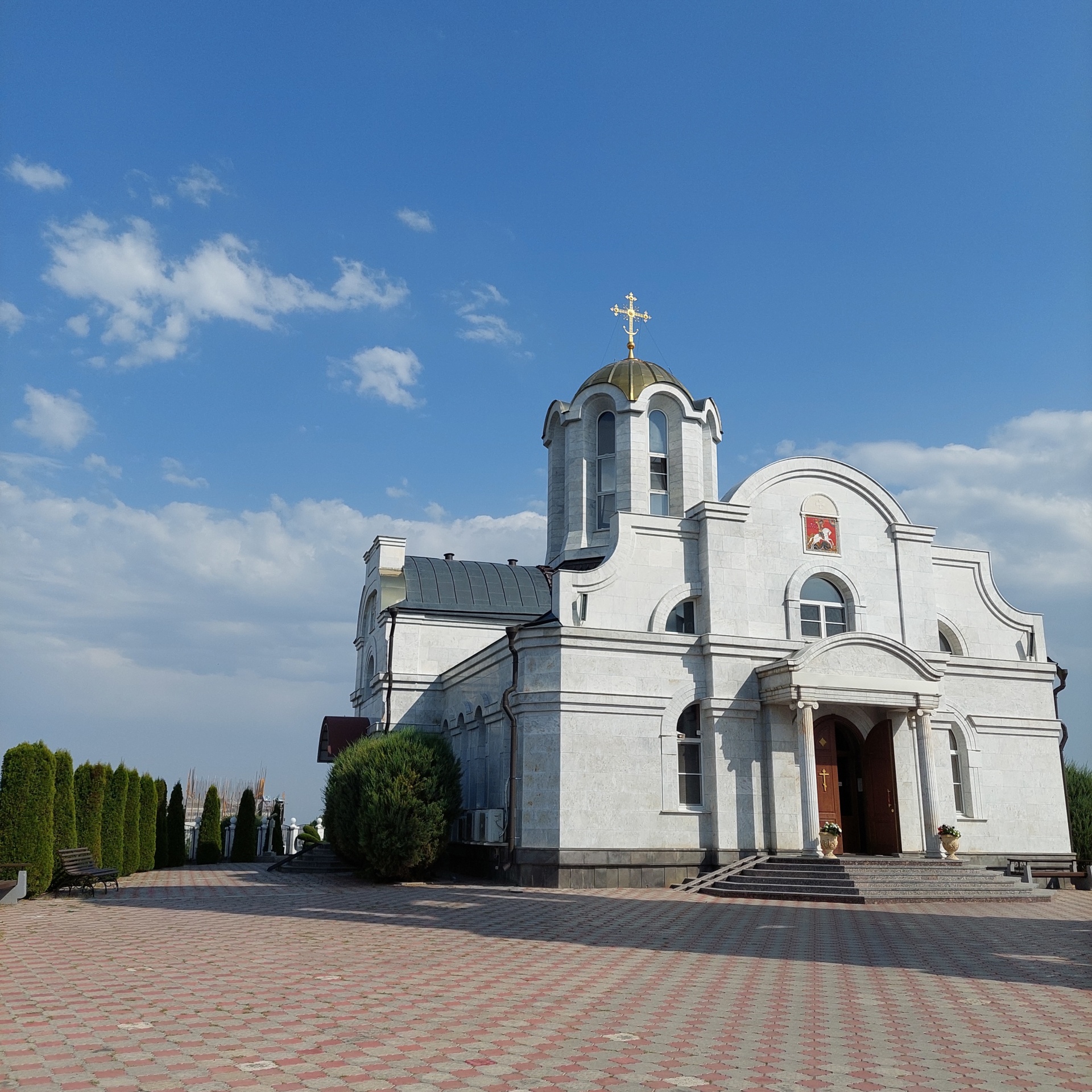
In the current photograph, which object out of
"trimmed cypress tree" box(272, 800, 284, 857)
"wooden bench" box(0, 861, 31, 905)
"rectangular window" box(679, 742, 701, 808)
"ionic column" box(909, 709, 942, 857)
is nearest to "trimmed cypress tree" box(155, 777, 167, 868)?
"trimmed cypress tree" box(272, 800, 284, 857)

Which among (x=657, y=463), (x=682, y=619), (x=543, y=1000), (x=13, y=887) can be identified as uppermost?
(x=657, y=463)

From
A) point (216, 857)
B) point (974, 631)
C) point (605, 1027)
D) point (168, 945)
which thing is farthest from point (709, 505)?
point (216, 857)

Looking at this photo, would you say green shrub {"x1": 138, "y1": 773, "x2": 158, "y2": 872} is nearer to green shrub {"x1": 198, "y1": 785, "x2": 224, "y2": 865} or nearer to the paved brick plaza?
green shrub {"x1": 198, "y1": 785, "x2": 224, "y2": 865}

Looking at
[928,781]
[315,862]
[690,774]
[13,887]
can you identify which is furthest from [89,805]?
[928,781]

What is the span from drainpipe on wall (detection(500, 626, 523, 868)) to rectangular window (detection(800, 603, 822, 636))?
258 inches

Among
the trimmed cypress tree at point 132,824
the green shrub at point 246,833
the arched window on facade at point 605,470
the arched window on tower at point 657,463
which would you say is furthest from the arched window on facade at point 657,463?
the green shrub at point 246,833

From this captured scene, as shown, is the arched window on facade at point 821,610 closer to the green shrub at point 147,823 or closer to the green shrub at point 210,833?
the green shrub at point 147,823

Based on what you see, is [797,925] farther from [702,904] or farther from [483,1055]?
[483,1055]

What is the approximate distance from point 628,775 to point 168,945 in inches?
429

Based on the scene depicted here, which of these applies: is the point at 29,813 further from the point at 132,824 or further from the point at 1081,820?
the point at 1081,820

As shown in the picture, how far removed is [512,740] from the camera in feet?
71.7

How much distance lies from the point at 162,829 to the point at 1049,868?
935 inches

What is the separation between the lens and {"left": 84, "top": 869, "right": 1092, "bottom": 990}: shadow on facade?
37.5 ft

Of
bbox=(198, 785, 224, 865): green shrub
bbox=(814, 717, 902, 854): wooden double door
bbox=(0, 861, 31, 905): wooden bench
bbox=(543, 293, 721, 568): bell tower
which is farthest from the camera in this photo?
bbox=(198, 785, 224, 865): green shrub
